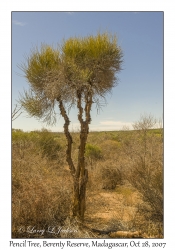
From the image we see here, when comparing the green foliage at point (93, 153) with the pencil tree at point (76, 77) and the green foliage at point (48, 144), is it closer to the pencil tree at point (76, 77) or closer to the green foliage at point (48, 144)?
the green foliage at point (48, 144)

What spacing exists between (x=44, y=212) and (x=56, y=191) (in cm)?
69

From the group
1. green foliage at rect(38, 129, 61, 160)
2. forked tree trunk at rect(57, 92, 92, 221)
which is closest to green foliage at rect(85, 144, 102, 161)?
green foliage at rect(38, 129, 61, 160)

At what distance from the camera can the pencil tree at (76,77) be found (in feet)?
15.9

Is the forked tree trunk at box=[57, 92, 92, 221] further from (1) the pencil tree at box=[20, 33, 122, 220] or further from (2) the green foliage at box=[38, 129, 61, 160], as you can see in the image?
(2) the green foliage at box=[38, 129, 61, 160]

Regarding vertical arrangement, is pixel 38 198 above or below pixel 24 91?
below

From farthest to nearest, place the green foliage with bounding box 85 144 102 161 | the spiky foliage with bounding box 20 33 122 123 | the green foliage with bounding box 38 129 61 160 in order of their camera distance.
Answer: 1. the green foliage with bounding box 85 144 102 161
2. the green foliage with bounding box 38 129 61 160
3. the spiky foliage with bounding box 20 33 122 123

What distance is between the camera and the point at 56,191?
559 cm

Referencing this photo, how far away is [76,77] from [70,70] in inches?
8.9

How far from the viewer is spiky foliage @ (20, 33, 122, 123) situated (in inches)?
190

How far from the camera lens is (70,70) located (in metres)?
4.81

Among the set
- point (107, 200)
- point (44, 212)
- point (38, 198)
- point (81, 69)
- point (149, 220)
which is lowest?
point (107, 200)

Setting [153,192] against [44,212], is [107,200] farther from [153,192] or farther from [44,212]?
[44,212]

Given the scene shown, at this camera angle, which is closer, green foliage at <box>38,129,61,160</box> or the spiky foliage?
the spiky foliage
